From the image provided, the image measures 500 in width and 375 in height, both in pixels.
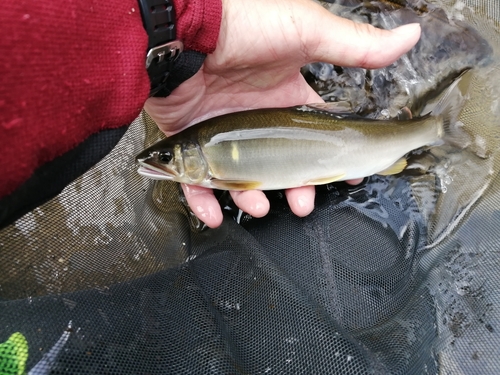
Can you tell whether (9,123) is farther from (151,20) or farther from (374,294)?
(374,294)

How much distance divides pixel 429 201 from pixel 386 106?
2.51 feet

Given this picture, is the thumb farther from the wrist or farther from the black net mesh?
the black net mesh

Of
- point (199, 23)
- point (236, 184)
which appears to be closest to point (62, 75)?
point (199, 23)

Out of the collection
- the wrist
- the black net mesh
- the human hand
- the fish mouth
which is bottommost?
the black net mesh

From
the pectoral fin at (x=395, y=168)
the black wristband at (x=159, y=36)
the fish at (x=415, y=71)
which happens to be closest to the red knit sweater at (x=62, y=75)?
the black wristband at (x=159, y=36)

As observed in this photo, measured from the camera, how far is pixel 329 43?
2.24m

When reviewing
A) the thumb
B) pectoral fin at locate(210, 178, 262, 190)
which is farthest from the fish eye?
the thumb

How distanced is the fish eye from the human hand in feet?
0.88

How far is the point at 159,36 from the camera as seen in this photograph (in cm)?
183

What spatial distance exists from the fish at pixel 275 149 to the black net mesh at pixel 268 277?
0.82 ft

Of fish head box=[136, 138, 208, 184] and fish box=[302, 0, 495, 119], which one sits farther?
fish box=[302, 0, 495, 119]

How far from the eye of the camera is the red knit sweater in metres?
1.33

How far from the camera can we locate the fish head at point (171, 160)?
2271mm

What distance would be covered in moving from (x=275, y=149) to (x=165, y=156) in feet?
1.88
